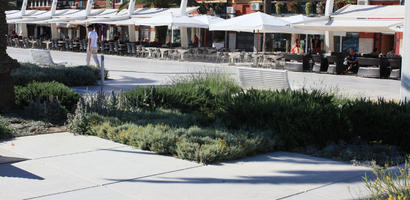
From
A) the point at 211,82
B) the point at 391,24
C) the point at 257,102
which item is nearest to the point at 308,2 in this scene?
the point at 391,24

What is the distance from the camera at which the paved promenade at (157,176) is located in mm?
5270

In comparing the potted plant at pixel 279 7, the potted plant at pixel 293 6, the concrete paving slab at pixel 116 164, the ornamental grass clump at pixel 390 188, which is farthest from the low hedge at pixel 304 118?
the potted plant at pixel 279 7

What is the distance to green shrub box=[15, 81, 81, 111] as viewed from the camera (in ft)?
32.3

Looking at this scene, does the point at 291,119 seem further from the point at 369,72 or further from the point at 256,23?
the point at 256,23

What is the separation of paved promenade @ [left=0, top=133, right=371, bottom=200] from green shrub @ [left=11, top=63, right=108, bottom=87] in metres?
6.36

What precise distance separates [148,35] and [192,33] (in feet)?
19.0

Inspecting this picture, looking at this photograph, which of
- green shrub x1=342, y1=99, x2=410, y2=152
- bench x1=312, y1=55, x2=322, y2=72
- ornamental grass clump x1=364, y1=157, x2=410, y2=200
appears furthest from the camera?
bench x1=312, y1=55, x2=322, y2=72

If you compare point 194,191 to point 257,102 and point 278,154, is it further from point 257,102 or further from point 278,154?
point 257,102

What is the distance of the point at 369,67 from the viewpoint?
21.3 metres

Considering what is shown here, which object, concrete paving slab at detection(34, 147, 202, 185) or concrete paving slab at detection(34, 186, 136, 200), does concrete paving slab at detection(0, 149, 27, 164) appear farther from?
concrete paving slab at detection(34, 186, 136, 200)

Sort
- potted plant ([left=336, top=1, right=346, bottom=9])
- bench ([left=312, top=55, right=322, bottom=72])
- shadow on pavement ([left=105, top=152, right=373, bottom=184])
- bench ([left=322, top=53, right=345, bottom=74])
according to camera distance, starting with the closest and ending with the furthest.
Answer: shadow on pavement ([left=105, top=152, right=373, bottom=184])
bench ([left=322, top=53, right=345, bottom=74])
bench ([left=312, top=55, right=322, bottom=72])
potted plant ([left=336, top=1, right=346, bottom=9])

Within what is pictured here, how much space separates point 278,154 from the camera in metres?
7.25

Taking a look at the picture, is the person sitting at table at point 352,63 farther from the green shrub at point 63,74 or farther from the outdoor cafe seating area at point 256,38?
the green shrub at point 63,74

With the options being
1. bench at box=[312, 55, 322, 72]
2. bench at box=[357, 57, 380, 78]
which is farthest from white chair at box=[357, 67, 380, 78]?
bench at box=[312, 55, 322, 72]
